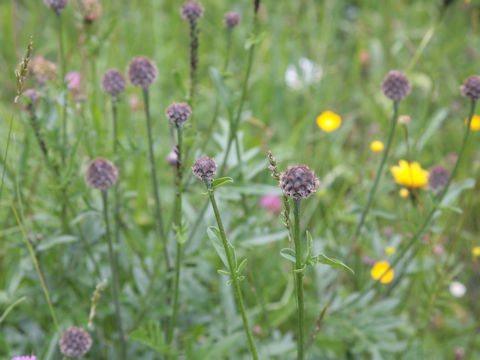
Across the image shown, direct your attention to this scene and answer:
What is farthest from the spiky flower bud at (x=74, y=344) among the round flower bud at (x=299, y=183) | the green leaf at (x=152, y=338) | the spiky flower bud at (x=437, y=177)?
the spiky flower bud at (x=437, y=177)

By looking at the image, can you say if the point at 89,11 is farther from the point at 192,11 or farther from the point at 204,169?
the point at 204,169

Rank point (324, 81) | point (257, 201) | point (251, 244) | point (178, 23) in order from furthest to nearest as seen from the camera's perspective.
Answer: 1. point (178, 23)
2. point (324, 81)
3. point (257, 201)
4. point (251, 244)

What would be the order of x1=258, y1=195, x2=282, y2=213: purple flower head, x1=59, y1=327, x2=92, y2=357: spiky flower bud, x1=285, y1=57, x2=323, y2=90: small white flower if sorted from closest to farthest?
x1=59, y1=327, x2=92, y2=357: spiky flower bud, x1=258, y1=195, x2=282, y2=213: purple flower head, x1=285, y1=57, x2=323, y2=90: small white flower

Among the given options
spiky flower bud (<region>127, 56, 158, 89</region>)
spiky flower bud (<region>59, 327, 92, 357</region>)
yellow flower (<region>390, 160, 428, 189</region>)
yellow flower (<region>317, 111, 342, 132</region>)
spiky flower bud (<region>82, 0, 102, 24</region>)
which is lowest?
spiky flower bud (<region>59, 327, 92, 357</region>)

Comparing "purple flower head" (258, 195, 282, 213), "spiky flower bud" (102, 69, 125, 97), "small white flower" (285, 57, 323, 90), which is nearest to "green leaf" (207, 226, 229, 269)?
"spiky flower bud" (102, 69, 125, 97)

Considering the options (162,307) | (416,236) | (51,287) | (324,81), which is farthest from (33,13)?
(416,236)

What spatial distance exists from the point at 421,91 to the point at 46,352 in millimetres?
2872

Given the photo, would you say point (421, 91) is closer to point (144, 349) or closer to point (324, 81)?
point (324, 81)

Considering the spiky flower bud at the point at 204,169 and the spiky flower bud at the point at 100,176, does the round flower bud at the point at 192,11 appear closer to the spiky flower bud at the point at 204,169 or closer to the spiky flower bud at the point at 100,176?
the spiky flower bud at the point at 100,176

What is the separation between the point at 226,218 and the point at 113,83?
636 mm

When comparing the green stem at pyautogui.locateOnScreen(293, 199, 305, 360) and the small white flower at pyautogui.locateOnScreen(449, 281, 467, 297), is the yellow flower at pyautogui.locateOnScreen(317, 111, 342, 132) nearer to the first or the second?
the small white flower at pyautogui.locateOnScreen(449, 281, 467, 297)

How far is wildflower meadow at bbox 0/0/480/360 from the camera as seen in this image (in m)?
1.50

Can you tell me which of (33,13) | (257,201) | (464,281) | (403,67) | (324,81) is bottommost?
(464,281)

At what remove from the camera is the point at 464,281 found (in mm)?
2285
